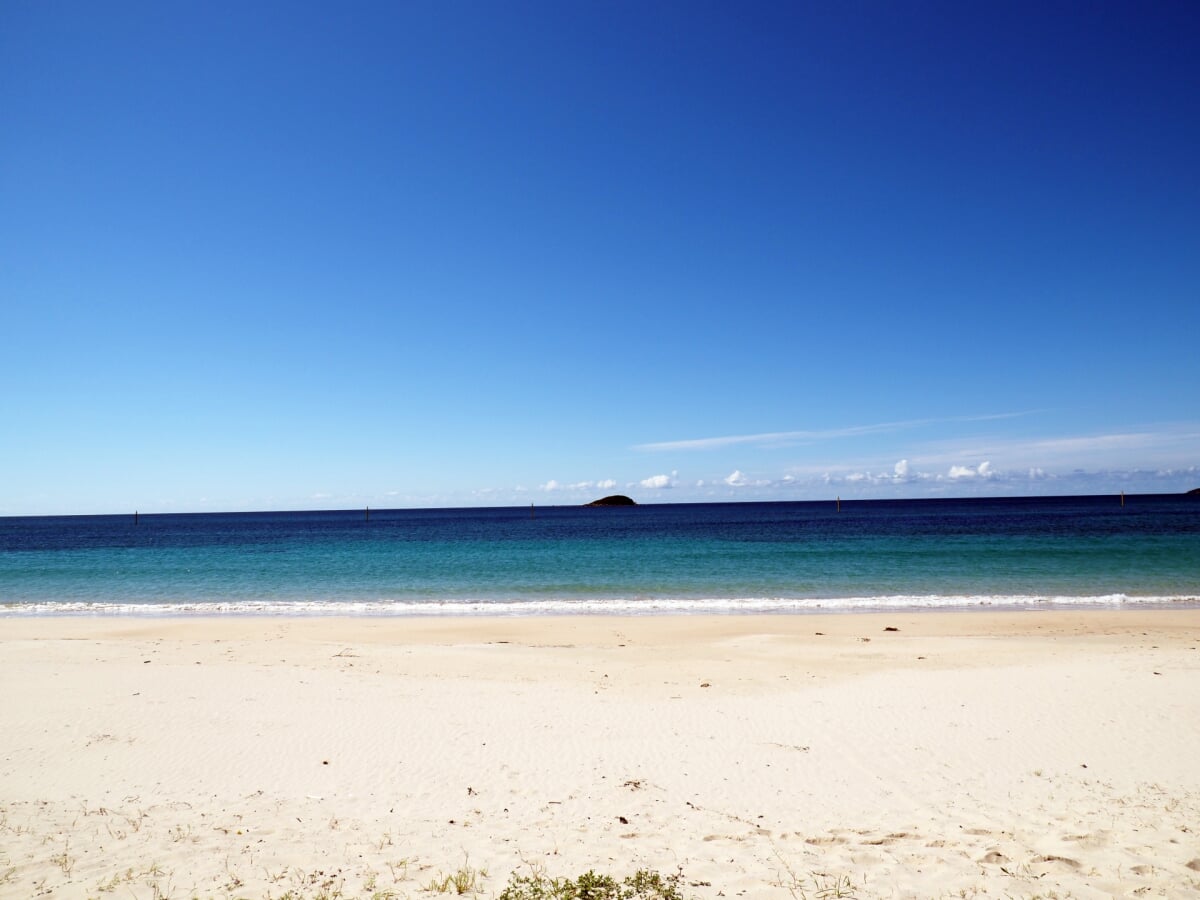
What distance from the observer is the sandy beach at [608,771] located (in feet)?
17.7

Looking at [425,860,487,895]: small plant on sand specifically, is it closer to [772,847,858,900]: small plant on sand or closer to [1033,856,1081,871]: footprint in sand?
[772,847,858,900]: small plant on sand

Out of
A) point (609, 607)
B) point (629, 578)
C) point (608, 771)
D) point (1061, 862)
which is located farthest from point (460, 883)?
point (629, 578)

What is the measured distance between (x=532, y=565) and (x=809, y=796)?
30.5 m

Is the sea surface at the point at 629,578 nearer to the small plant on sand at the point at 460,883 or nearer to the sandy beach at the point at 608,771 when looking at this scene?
the sandy beach at the point at 608,771

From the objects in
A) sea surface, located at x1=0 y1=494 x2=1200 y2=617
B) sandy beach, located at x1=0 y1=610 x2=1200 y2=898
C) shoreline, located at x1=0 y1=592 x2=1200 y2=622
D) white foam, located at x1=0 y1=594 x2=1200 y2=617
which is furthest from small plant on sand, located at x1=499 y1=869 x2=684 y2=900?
sea surface, located at x1=0 y1=494 x2=1200 y2=617

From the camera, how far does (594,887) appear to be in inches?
196

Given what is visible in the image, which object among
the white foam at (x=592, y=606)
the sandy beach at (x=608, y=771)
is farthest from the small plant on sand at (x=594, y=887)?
the white foam at (x=592, y=606)

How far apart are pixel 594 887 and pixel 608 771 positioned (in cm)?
279

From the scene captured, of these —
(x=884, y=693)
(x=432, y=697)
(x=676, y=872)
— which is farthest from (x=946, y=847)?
(x=432, y=697)

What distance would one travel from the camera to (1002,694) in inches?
418

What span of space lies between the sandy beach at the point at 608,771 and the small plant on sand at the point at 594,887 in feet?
0.56

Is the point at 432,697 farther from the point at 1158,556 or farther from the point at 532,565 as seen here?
the point at 1158,556

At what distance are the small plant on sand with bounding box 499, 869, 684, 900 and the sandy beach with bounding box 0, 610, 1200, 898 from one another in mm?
170

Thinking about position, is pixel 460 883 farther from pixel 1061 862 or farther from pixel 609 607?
pixel 609 607
